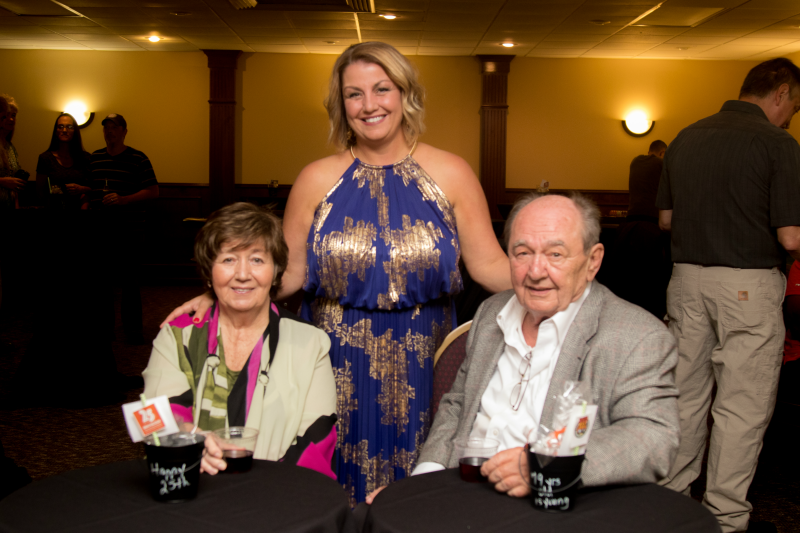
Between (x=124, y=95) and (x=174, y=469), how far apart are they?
10.6m

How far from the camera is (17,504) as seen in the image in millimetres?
1200

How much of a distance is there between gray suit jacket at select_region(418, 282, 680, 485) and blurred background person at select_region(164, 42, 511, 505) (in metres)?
0.43

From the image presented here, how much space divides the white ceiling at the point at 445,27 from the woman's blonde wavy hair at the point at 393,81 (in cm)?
571

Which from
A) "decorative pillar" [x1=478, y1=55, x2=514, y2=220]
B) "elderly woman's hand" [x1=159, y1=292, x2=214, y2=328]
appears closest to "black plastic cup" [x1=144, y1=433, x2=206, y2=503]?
"elderly woman's hand" [x1=159, y1=292, x2=214, y2=328]

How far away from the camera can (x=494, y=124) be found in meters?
10.6

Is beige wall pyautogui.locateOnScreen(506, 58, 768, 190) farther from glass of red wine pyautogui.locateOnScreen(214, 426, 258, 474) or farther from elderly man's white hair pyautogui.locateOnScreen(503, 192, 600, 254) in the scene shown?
glass of red wine pyautogui.locateOnScreen(214, 426, 258, 474)

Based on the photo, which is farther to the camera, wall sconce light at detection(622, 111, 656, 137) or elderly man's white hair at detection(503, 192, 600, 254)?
wall sconce light at detection(622, 111, 656, 137)

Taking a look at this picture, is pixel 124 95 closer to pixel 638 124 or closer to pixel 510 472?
pixel 638 124

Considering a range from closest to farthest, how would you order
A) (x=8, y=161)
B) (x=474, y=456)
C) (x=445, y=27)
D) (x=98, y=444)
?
1. (x=474, y=456)
2. (x=98, y=444)
3. (x=8, y=161)
4. (x=445, y=27)

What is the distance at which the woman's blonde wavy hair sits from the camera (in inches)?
79.8

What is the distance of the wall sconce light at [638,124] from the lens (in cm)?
1059

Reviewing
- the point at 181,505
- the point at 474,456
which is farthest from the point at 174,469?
the point at 474,456

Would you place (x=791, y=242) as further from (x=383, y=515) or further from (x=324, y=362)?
(x=383, y=515)

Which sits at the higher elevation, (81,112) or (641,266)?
(81,112)
